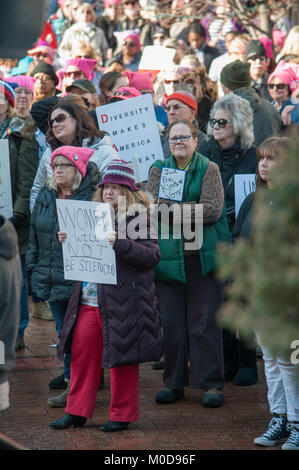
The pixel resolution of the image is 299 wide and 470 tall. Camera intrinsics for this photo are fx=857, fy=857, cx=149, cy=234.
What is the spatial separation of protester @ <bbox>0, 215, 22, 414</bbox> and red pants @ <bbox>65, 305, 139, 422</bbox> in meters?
1.84

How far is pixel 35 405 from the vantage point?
630 cm

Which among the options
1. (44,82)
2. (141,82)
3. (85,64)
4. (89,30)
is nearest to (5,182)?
(44,82)

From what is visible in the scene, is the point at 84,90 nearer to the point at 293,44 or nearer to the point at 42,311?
the point at 42,311

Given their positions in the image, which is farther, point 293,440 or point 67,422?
point 67,422

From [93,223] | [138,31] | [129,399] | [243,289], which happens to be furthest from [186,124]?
[138,31]

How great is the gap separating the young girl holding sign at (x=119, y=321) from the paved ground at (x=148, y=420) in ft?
0.56

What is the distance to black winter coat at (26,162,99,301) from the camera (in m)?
6.14

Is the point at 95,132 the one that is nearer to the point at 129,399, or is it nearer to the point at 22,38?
the point at 129,399

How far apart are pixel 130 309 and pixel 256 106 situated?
3676mm

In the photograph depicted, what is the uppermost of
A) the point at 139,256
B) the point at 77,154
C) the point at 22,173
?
the point at 77,154

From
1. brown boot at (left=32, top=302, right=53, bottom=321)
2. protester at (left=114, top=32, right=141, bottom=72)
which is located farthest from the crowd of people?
protester at (left=114, top=32, right=141, bottom=72)

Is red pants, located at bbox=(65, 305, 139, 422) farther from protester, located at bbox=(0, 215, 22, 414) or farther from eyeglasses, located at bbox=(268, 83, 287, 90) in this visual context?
eyeglasses, located at bbox=(268, 83, 287, 90)

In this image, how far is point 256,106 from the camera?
28.1ft

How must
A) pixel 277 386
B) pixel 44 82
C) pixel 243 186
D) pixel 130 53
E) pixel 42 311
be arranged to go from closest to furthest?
pixel 277 386, pixel 243 186, pixel 42 311, pixel 44 82, pixel 130 53
